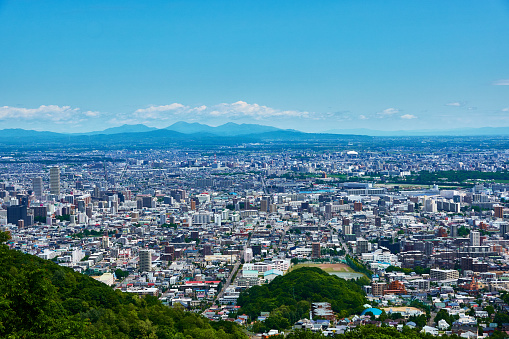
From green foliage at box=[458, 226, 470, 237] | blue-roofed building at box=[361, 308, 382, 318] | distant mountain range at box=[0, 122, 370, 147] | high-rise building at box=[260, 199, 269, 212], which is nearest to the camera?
blue-roofed building at box=[361, 308, 382, 318]

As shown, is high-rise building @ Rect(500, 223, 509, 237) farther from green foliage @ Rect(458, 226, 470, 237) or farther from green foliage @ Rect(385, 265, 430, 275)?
green foliage @ Rect(385, 265, 430, 275)

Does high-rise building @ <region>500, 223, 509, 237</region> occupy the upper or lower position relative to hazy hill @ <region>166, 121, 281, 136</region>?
lower

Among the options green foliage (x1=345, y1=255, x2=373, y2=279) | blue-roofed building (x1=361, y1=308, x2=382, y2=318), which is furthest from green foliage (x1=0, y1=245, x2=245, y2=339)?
green foliage (x1=345, y1=255, x2=373, y2=279)

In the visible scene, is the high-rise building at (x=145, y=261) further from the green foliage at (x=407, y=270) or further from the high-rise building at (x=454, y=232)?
the high-rise building at (x=454, y=232)

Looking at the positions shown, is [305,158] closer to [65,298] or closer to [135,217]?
[135,217]

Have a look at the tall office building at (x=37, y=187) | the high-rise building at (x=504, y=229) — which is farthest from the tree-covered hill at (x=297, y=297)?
the tall office building at (x=37, y=187)
